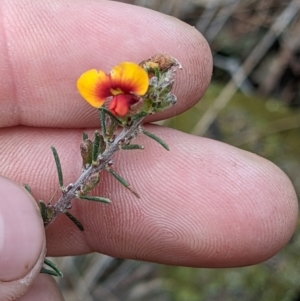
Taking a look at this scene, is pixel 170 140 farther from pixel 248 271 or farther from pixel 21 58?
pixel 248 271

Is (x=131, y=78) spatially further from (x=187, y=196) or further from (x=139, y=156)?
(x=187, y=196)

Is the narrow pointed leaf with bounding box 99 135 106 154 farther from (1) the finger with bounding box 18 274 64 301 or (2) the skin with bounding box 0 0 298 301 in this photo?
(1) the finger with bounding box 18 274 64 301

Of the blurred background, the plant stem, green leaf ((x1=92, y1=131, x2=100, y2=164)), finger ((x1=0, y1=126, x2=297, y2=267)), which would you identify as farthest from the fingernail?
the blurred background

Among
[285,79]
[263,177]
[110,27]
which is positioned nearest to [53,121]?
[110,27]

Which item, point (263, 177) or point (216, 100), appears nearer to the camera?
point (263, 177)

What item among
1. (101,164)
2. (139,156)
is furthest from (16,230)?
(139,156)

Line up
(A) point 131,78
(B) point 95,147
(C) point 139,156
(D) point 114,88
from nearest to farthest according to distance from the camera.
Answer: (A) point 131,78, (D) point 114,88, (B) point 95,147, (C) point 139,156
